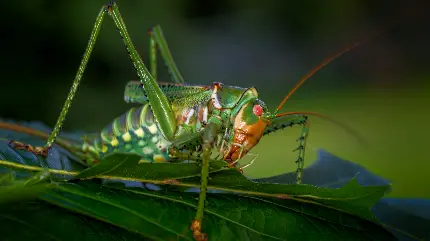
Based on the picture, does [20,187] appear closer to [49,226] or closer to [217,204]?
[49,226]

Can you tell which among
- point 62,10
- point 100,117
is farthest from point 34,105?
point 62,10

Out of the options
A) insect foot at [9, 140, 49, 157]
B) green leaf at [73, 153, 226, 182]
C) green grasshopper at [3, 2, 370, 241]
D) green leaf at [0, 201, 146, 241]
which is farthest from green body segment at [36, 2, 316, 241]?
green leaf at [0, 201, 146, 241]

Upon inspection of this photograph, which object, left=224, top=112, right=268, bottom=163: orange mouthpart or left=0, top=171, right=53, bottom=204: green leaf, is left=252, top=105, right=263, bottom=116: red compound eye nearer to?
left=224, top=112, right=268, bottom=163: orange mouthpart

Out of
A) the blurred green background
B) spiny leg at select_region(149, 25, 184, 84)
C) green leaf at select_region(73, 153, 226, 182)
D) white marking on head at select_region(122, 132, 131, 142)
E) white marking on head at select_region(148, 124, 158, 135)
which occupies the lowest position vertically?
green leaf at select_region(73, 153, 226, 182)

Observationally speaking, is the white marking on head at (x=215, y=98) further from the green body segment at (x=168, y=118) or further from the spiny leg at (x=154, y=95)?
the spiny leg at (x=154, y=95)

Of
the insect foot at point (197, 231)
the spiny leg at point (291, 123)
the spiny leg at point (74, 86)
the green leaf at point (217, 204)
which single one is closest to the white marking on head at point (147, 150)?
the spiny leg at point (74, 86)

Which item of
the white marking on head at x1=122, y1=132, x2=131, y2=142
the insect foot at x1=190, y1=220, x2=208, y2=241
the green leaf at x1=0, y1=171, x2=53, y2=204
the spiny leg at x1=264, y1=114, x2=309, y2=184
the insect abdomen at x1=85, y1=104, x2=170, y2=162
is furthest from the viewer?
the white marking on head at x1=122, y1=132, x2=131, y2=142
